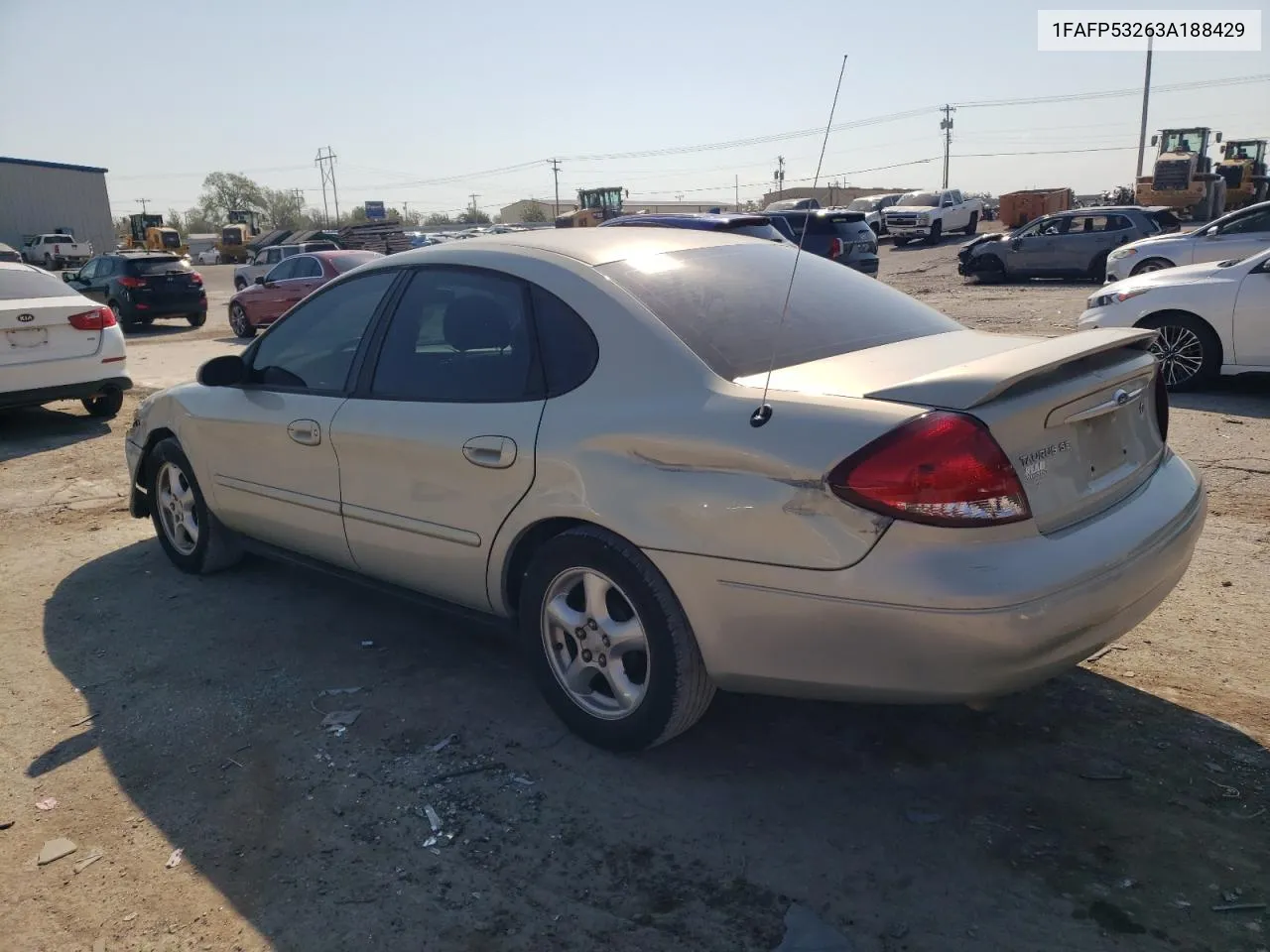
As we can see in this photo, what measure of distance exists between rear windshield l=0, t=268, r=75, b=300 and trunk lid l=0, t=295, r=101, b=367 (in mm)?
90

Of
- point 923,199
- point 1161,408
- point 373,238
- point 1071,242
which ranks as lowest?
point 1161,408

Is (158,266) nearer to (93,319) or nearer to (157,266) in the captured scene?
(157,266)

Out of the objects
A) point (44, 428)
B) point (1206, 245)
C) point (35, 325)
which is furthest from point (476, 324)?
point (1206, 245)

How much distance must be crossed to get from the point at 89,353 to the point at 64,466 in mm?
1642

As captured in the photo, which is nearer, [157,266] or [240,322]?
[240,322]

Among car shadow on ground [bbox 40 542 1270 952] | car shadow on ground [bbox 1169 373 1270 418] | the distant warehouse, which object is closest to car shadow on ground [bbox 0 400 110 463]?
car shadow on ground [bbox 40 542 1270 952]

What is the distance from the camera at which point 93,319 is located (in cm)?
916

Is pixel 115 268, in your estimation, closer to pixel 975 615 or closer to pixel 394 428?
pixel 394 428

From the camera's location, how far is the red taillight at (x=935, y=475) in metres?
2.51

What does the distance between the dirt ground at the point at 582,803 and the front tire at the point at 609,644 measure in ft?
0.60

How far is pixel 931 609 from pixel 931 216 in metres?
37.7

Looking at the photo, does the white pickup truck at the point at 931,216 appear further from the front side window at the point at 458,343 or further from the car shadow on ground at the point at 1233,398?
the front side window at the point at 458,343

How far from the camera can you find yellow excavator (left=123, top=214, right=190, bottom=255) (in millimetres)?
51947

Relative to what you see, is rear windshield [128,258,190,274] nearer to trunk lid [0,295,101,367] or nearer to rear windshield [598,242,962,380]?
trunk lid [0,295,101,367]
